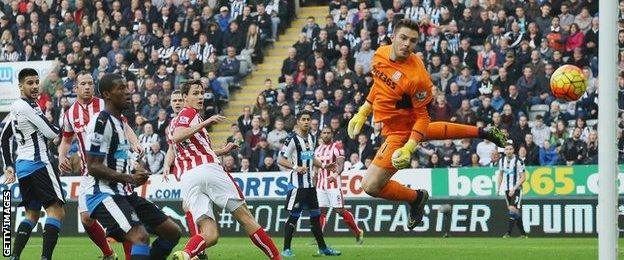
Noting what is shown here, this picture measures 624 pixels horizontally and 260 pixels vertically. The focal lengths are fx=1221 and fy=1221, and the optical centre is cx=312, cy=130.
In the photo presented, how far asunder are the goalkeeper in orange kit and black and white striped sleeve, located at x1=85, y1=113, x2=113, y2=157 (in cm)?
267

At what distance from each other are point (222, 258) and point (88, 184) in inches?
224

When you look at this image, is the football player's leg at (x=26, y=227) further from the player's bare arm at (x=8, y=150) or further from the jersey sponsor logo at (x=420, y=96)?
the jersey sponsor logo at (x=420, y=96)

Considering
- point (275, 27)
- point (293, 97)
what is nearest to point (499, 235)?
point (293, 97)

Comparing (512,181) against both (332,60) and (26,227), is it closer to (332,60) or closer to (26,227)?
(332,60)

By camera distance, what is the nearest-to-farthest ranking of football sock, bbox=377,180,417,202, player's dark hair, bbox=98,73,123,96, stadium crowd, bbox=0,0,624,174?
player's dark hair, bbox=98,73,123,96
football sock, bbox=377,180,417,202
stadium crowd, bbox=0,0,624,174

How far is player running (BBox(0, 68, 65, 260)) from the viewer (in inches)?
521

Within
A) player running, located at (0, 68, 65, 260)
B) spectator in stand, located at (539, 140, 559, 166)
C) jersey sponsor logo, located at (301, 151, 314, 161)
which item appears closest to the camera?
player running, located at (0, 68, 65, 260)

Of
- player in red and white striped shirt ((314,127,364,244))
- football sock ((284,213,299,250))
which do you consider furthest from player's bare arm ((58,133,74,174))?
player in red and white striped shirt ((314,127,364,244))

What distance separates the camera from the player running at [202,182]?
472 inches

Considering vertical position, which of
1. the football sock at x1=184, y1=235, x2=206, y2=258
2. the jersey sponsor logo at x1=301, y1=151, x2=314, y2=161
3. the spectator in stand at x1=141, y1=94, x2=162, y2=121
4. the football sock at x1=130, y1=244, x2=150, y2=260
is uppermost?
the football sock at x1=130, y1=244, x2=150, y2=260

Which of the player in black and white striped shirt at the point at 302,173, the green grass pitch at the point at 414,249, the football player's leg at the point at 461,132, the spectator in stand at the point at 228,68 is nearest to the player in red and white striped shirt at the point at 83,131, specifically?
the green grass pitch at the point at 414,249

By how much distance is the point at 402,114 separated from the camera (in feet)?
40.2

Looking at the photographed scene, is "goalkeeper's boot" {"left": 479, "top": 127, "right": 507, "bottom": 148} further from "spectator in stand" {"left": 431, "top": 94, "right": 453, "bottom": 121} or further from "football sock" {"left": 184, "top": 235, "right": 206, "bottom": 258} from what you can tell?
"spectator in stand" {"left": 431, "top": 94, "right": 453, "bottom": 121}

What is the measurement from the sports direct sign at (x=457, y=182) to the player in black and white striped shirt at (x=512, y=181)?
57 cm
